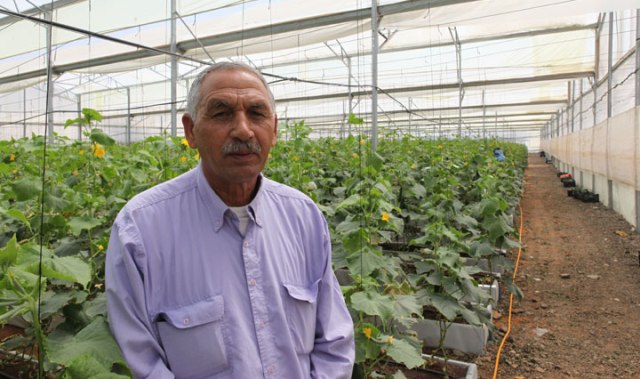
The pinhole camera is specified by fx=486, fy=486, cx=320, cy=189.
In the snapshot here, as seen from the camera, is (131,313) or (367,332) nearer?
(131,313)

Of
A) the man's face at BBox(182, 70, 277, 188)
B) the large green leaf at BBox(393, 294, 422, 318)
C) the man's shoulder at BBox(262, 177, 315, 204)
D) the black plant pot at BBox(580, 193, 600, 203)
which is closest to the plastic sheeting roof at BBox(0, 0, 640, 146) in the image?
the large green leaf at BBox(393, 294, 422, 318)

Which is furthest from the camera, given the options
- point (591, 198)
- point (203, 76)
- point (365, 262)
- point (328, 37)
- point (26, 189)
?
point (591, 198)

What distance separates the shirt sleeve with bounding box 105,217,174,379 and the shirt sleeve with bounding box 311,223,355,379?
0.47 metres

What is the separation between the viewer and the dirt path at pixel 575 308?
3252 millimetres

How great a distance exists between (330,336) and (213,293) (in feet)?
1.35

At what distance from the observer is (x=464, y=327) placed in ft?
10.5

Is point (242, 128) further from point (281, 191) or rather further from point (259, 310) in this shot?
point (259, 310)

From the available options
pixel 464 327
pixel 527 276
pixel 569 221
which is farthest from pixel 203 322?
pixel 569 221

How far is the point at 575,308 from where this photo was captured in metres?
4.23

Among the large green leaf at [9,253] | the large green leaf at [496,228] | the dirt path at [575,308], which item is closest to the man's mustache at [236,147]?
the large green leaf at [9,253]

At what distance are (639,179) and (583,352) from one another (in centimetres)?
399

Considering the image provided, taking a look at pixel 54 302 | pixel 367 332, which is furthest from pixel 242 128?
pixel 367 332

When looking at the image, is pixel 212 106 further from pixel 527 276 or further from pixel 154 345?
pixel 527 276

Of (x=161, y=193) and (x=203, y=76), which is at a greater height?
(x=203, y=76)
